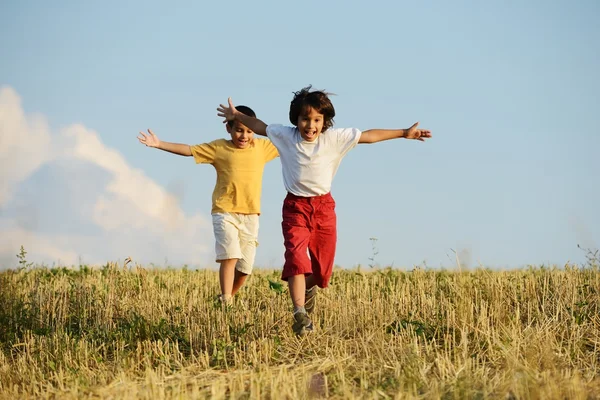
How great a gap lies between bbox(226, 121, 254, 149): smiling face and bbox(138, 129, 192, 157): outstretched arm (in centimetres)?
55

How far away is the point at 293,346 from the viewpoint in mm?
7184

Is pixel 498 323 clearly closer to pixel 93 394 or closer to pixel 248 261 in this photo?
pixel 248 261

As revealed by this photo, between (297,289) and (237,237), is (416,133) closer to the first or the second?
(297,289)

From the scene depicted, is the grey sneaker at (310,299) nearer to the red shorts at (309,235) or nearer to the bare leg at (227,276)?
the red shorts at (309,235)

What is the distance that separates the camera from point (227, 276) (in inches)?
364

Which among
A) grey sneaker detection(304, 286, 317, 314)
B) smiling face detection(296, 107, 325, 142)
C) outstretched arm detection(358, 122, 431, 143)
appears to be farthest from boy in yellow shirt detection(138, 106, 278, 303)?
outstretched arm detection(358, 122, 431, 143)

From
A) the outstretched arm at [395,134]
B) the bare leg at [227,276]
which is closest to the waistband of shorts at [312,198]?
the outstretched arm at [395,134]

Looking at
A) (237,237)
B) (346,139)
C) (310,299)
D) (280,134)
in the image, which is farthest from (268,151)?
(310,299)

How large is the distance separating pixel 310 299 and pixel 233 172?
6.17 ft

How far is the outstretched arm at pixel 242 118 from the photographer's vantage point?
8.27 m

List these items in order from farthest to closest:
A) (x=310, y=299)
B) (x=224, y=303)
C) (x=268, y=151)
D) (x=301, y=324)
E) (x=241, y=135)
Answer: (x=268, y=151), (x=241, y=135), (x=224, y=303), (x=310, y=299), (x=301, y=324)

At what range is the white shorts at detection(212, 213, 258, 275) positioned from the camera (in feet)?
30.2

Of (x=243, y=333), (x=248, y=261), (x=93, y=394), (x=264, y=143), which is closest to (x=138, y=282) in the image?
(x=248, y=261)

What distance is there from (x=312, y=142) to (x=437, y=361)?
8.54 feet
